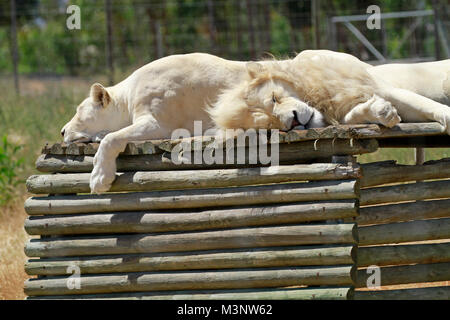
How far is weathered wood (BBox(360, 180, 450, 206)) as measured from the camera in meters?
5.07

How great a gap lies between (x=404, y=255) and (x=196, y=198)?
1.49 m

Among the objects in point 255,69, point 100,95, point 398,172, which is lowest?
point 398,172

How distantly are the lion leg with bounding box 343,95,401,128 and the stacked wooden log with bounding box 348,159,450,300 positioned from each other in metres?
0.44

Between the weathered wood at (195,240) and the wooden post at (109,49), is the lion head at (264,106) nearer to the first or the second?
the weathered wood at (195,240)

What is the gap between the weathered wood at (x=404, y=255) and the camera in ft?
16.4

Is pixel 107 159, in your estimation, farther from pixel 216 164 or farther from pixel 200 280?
pixel 200 280

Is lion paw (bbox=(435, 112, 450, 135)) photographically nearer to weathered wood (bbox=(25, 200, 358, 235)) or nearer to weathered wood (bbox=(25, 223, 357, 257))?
weathered wood (bbox=(25, 200, 358, 235))

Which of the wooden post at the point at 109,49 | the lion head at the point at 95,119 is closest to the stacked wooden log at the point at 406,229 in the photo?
the lion head at the point at 95,119

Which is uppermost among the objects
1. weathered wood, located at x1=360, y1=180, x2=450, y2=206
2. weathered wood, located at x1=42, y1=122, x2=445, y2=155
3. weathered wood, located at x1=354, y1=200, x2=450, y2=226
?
weathered wood, located at x1=42, y1=122, x2=445, y2=155

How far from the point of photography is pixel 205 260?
184 inches

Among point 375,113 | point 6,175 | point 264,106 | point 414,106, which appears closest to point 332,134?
point 375,113

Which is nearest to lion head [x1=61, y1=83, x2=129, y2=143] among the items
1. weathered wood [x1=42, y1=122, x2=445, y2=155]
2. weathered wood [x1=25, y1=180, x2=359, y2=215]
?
weathered wood [x1=25, y1=180, x2=359, y2=215]

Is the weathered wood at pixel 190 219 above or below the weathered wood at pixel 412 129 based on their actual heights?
below
